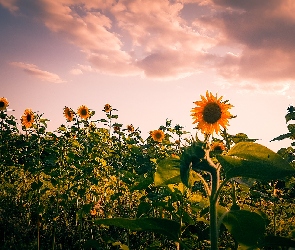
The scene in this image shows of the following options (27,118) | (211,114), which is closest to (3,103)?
(27,118)

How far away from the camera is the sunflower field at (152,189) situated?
1.06 meters

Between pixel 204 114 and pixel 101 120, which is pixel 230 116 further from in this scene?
pixel 101 120

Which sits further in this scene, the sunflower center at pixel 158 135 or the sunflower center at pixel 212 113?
the sunflower center at pixel 158 135

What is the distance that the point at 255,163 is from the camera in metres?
1.01

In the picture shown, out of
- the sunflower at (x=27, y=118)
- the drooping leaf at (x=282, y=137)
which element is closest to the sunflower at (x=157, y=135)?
the sunflower at (x=27, y=118)

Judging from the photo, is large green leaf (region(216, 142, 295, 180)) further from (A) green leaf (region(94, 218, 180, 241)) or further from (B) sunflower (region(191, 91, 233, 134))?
(B) sunflower (region(191, 91, 233, 134))

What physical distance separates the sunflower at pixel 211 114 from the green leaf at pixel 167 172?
4.77ft

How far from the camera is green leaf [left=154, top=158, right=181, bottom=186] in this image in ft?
3.98

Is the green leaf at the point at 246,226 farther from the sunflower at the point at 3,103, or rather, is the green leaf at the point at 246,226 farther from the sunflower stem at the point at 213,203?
the sunflower at the point at 3,103

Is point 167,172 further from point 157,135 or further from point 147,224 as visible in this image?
point 157,135

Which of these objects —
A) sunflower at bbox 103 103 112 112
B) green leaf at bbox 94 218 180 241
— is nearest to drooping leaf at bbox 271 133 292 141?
green leaf at bbox 94 218 180 241

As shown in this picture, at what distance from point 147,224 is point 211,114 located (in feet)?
5.78

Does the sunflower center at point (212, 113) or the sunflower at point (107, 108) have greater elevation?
the sunflower at point (107, 108)

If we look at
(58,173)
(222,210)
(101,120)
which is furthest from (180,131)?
(222,210)
